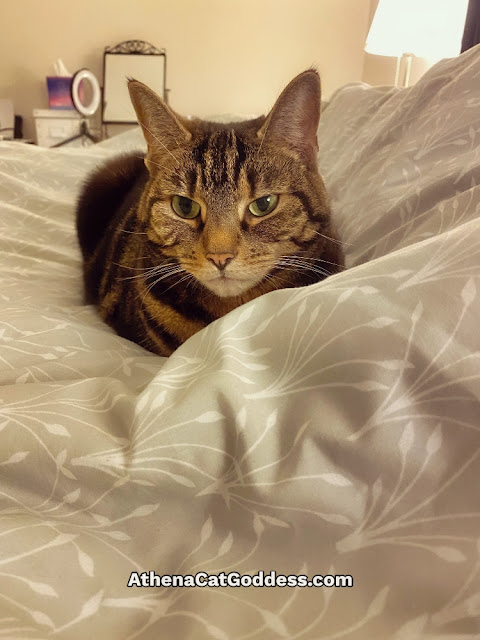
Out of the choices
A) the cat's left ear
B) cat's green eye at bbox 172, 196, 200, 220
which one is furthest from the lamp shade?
cat's green eye at bbox 172, 196, 200, 220

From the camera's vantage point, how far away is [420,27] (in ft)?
7.14

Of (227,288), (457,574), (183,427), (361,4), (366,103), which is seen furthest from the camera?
(361,4)

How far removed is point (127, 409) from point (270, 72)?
4.43 m

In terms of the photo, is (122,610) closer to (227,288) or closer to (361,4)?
(227,288)

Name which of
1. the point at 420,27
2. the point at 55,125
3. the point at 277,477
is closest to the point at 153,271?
the point at 277,477

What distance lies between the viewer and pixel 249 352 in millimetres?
543

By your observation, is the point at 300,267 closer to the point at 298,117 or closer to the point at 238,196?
the point at 238,196

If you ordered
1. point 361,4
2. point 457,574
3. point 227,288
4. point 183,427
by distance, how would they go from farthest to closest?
point 361,4, point 227,288, point 183,427, point 457,574

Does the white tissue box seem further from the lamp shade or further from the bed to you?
the bed

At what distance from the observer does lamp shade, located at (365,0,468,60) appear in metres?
2.05

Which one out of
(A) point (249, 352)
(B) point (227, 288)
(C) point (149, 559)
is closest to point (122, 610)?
(C) point (149, 559)

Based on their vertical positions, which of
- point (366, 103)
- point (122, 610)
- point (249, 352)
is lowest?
point (122, 610)

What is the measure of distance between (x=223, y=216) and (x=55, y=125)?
4.14 metres

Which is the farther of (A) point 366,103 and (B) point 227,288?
(A) point 366,103
